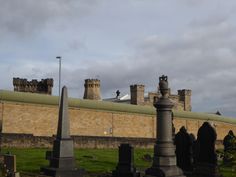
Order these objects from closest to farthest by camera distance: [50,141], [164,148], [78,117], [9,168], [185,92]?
1. [164,148]
2. [9,168]
3. [50,141]
4. [78,117]
5. [185,92]

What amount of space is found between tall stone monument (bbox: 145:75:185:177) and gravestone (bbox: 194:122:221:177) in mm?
2938

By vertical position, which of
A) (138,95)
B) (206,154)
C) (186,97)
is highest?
(186,97)

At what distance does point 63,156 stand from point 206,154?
5.69 m

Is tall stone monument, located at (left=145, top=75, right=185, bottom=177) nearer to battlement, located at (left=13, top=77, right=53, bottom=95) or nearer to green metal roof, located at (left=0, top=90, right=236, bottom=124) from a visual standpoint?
green metal roof, located at (left=0, top=90, right=236, bottom=124)

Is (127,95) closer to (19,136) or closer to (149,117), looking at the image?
(149,117)

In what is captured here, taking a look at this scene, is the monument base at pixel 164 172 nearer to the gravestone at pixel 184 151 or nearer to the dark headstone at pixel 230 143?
the dark headstone at pixel 230 143

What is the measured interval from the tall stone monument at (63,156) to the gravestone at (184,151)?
4784 millimetres

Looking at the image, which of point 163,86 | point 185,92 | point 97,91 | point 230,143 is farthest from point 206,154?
point 185,92

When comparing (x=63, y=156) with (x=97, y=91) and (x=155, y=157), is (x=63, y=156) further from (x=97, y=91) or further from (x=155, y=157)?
(x=97, y=91)

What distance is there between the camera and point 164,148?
14.2 metres

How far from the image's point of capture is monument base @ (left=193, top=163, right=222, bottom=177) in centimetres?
1688

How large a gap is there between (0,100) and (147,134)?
17.9 metres

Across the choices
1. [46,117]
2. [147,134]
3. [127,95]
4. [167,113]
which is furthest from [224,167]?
[127,95]

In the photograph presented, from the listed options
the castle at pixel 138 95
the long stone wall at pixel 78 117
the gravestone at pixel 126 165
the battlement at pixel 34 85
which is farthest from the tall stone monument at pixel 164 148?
→ the castle at pixel 138 95
